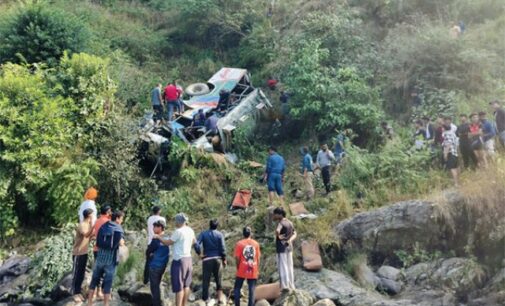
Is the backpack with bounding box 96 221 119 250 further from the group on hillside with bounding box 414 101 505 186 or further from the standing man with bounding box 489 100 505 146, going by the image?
the standing man with bounding box 489 100 505 146

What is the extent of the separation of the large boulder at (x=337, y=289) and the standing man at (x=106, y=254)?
11.2 feet

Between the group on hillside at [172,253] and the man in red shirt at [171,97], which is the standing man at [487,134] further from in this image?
the man in red shirt at [171,97]

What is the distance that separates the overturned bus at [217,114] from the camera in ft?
53.0

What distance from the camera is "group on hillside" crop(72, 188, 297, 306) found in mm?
9039

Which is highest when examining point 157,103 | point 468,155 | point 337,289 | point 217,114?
point 157,103

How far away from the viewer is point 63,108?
1458 centimetres

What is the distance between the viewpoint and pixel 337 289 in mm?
10484

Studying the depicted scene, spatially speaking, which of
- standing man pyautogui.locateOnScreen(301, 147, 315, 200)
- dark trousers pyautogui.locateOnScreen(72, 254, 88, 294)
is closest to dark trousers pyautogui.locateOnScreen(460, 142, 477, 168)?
standing man pyautogui.locateOnScreen(301, 147, 315, 200)

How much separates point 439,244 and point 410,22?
11.4 meters

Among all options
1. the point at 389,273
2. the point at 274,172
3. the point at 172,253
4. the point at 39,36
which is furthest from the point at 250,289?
the point at 39,36

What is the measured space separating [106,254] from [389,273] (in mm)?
5261

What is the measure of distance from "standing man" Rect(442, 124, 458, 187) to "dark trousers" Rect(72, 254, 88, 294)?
7437 mm

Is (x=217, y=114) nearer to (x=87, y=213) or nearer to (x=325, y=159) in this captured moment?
(x=325, y=159)

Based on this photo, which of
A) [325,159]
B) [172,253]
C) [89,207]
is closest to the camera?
[172,253]
